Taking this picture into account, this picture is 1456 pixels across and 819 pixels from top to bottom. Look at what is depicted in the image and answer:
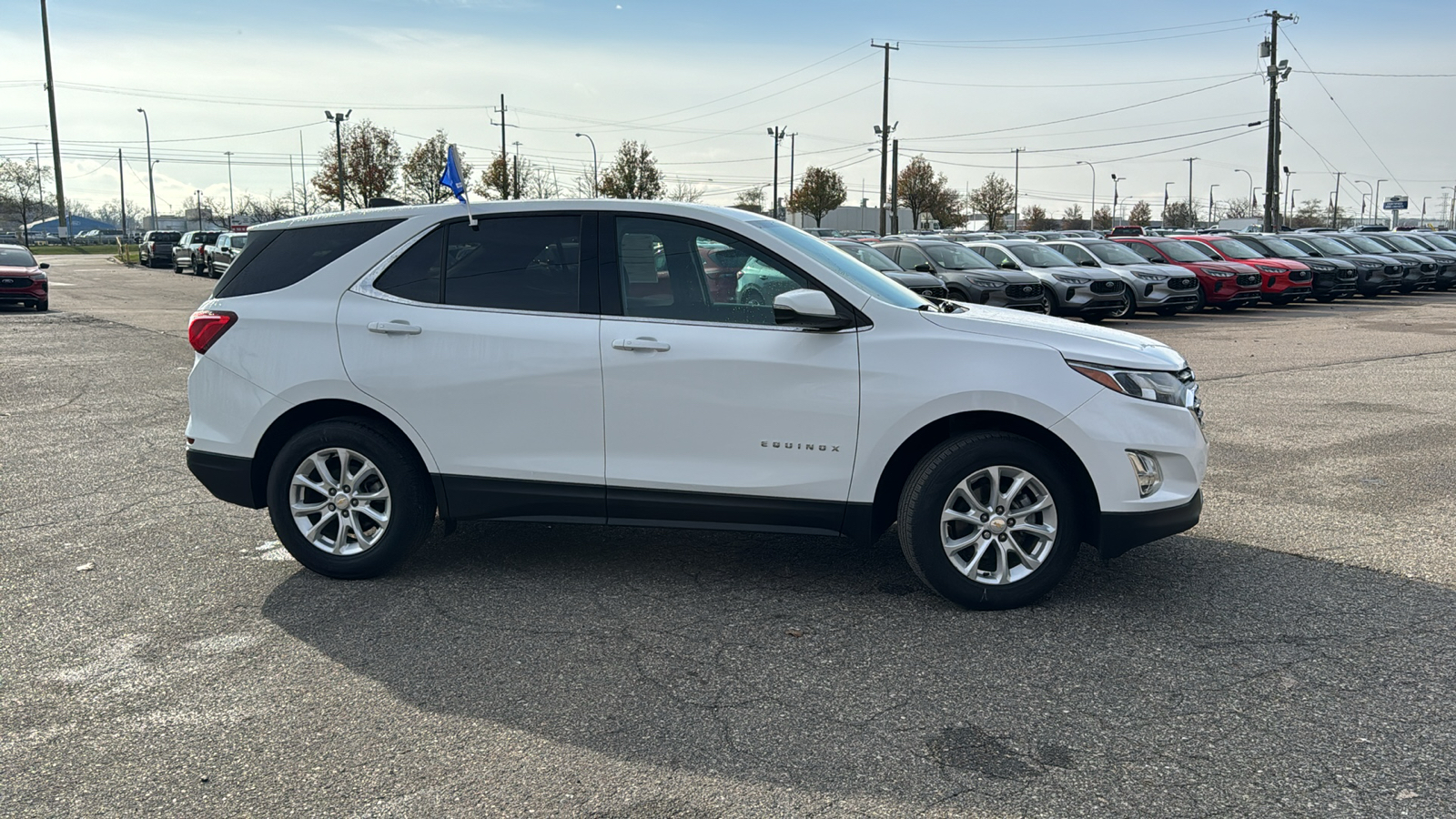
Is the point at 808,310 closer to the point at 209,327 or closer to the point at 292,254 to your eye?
the point at 292,254

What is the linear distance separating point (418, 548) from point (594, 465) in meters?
1.40

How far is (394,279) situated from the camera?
528cm

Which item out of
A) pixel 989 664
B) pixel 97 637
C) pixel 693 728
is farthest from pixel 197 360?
pixel 989 664

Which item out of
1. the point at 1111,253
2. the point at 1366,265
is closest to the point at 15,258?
the point at 1111,253

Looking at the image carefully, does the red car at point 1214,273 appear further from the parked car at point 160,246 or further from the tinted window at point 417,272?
the parked car at point 160,246

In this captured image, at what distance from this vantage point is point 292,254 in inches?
214

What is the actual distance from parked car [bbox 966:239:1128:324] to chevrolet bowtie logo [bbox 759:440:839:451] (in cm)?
1637

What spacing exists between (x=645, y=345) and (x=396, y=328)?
117 cm

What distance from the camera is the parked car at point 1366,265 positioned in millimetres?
27500

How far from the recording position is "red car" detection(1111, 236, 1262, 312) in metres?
23.8

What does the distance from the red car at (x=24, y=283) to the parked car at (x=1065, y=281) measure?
19.6 metres

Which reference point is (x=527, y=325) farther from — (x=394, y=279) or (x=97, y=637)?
(x=97, y=637)

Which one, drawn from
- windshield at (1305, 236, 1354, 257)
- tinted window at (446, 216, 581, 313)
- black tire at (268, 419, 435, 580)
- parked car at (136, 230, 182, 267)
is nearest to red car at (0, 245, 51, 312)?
black tire at (268, 419, 435, 580)

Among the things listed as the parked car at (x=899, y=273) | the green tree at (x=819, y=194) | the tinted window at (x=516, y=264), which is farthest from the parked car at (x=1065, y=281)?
the green tree at (x=819, y=194)
